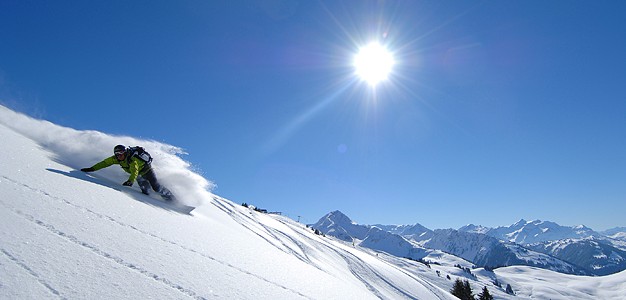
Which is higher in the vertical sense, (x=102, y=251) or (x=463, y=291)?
(x=463, y=291)

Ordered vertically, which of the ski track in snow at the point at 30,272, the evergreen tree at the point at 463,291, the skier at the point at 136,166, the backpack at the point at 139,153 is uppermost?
the backpack at the point at 139,153

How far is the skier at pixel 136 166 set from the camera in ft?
39.1

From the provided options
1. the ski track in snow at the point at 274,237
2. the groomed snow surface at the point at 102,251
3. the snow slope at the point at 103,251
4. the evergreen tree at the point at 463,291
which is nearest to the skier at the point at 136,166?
the groomed snow surface at the point at 102,251

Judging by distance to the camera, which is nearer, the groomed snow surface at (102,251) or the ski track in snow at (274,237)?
the groomed snow surface at (102,251)

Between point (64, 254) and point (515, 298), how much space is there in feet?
733

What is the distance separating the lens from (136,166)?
475 inches

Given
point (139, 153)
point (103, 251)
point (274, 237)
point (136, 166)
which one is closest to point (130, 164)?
point (136, 166)

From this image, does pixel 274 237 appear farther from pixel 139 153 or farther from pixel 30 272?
pixel 30 272

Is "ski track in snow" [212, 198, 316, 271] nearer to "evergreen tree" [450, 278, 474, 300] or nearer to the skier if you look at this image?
the skier

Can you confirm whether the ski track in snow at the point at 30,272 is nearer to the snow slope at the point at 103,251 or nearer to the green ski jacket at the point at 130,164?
the snow slope at the point at 103,251

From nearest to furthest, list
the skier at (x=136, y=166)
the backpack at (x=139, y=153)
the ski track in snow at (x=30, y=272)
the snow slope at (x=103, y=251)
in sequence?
the ski track in snow at (x=30, y=272) → the snow slope at (x=103, y=251) → the skier at (x=136, y=166) → the backpack at (x=139, y=153)

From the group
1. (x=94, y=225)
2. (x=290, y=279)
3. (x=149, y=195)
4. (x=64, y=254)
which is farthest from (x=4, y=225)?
(x=149, y=195)

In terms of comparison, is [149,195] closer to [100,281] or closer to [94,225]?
[94,225]

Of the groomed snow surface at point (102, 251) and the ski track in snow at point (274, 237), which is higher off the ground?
the ski track in snow at point (274, 237)
